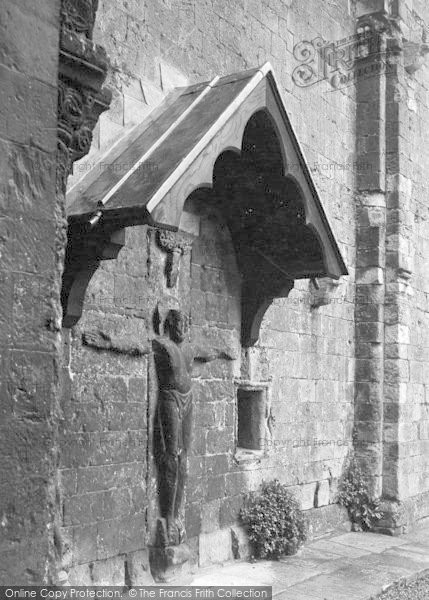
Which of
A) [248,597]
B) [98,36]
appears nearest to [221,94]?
[98,36]

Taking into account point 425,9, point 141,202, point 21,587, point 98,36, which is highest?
point 425,9

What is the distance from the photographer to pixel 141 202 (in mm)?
5195

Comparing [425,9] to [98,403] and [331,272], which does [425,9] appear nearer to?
[331,272]

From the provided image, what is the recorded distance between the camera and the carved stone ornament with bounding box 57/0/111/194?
319 cm

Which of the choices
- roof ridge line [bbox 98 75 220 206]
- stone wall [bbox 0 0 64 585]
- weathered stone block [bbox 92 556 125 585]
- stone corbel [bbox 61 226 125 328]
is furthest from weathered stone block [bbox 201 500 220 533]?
stone wall [bbox 0 0 64 585]

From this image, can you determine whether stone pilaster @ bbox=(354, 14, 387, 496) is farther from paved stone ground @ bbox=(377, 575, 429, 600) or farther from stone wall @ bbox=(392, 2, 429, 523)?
paved stone ground @ bbox=(377, 575, 429, 600)

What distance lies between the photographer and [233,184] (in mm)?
7246

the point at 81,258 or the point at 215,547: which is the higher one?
the point at 81,258

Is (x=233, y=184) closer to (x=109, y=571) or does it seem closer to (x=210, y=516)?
(x=210, y=516)

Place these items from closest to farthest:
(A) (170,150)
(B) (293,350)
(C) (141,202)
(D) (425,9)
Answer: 1. (C) (141,202)
2. (A) (170,150)
3. (B) (293,350)
4. (D) (425,9)

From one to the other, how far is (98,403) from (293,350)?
132 inches

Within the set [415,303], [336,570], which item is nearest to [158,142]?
[336,570]

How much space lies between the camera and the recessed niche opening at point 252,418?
8188 millimetres

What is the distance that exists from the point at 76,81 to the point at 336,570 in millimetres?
5600
